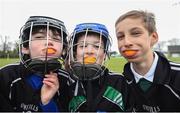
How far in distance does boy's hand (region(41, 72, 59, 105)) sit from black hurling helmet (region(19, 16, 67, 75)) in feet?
0.16

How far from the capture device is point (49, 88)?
2123 millimetres

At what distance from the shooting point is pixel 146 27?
2311 millimetres

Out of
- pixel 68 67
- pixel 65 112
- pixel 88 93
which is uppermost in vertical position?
pixel 68 67

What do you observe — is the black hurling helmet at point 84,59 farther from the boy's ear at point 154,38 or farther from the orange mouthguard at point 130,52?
the boy's ear at point 154,38

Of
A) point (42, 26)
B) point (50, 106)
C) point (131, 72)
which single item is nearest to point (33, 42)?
point (42, 26)

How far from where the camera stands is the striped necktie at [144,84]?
7.59ft

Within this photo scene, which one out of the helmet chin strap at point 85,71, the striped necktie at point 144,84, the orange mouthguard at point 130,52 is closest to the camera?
the helmet chin strap at point 85,71

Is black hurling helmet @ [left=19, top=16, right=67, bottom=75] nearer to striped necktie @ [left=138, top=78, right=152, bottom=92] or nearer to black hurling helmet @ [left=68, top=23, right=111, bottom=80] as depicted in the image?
black hurling helmet @ [left=68, top=23, right=111, bottom=80]

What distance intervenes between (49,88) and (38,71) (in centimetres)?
14

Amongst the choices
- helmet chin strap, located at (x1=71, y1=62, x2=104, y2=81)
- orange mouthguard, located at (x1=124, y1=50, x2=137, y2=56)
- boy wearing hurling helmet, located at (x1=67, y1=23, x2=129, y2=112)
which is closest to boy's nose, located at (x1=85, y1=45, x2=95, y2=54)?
boy wearing hurling helmet, located at (x1=67, y1=23, x2=129, y2=112)

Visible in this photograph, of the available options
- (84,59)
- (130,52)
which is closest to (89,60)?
(84,59)

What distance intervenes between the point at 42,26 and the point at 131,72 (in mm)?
770

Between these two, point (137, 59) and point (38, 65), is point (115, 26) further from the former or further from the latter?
point (38, 65)

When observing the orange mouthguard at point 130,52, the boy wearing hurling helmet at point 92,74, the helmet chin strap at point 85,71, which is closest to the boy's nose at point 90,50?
the boy wearing hurling helmet at point 92,74
